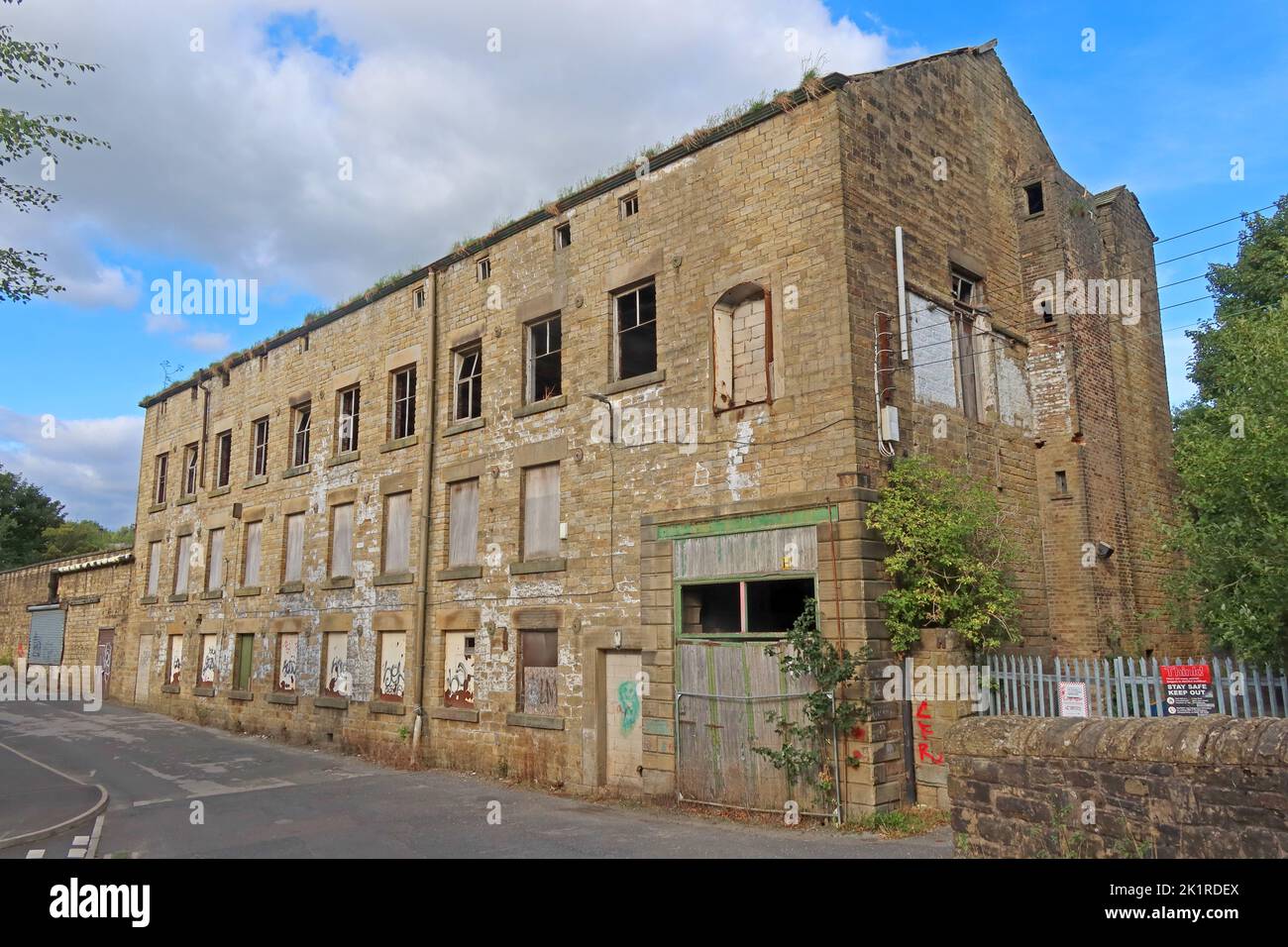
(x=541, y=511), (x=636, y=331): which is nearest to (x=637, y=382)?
(x=636, y=331)

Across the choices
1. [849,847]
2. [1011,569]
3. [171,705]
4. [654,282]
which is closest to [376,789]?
[849,847]

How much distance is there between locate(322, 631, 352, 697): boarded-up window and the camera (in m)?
18.3

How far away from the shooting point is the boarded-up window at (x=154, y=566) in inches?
1024

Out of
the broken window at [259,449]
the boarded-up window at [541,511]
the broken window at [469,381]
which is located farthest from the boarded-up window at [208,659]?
the boarded-up window at [541,511]

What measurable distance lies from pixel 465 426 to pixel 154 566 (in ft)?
50.5

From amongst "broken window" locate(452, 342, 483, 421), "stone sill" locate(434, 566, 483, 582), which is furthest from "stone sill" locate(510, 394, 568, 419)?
"stone sill" locate(434, 566, 483, 582)

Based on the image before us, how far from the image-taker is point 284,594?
20219 mm

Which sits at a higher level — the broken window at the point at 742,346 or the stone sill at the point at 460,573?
the broken window at the point at 742,346

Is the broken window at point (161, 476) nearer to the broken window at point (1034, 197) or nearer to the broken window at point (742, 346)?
the broken window at point (742, 346)

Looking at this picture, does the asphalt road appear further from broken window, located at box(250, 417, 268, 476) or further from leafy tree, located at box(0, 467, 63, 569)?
leafy tree, located at box(0, 467, 63, 569)

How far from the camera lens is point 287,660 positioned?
20.1m

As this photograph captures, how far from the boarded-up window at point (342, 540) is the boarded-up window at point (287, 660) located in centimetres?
209

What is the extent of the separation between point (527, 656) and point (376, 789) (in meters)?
3.03
